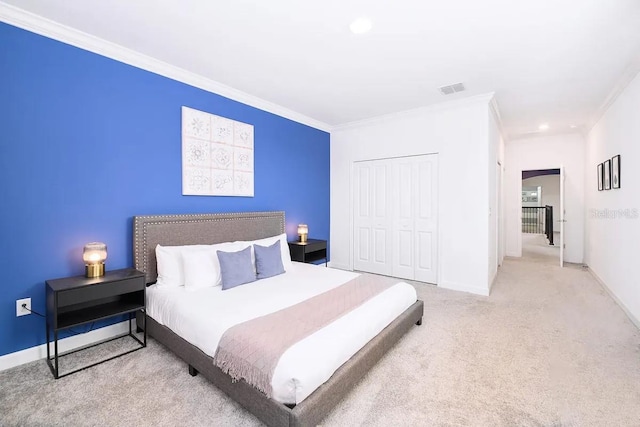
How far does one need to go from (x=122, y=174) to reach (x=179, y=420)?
2.27 meters

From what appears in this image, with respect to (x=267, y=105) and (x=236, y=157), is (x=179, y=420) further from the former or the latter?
(x=267, y=105)

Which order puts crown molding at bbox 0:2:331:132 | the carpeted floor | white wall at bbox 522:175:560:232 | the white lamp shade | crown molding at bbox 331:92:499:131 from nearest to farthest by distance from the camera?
the carpeted floor < crown molding at bbox 0:2:331:132 < the white lamp shade < crown molding at bbox 331:92:499:131 < white wall at bbox 522:175:560:232

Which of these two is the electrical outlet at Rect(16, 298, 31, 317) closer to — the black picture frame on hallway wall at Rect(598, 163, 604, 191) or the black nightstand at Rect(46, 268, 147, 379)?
the black nightstand at Rect(46, 268, 147, 379)

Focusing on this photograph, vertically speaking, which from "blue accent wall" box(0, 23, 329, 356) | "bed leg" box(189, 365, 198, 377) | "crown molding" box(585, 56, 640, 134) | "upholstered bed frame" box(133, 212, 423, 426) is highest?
"crown molding" box(585, 56, 640, 134)

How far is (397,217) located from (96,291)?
13.6ft

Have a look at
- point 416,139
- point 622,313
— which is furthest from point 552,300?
point 416,139

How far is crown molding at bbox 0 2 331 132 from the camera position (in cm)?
226

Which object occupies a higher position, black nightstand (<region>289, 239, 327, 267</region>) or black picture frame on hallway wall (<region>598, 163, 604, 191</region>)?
black picture frame on hallway wall (<region>598, 163, 604, 191</region>)

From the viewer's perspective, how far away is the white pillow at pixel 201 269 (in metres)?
2.75

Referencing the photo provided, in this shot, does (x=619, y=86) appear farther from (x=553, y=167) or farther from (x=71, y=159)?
Result: (x=71, y=159)

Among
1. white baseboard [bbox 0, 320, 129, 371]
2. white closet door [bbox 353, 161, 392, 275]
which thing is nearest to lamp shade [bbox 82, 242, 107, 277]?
white baseboard [bbox 0, 320, 129, 371]

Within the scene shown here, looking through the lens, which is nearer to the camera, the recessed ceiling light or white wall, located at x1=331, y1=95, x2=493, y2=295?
the recessed ceiling light

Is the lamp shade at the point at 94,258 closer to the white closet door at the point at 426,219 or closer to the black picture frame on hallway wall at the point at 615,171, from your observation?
the white closet door at the point at 426,219

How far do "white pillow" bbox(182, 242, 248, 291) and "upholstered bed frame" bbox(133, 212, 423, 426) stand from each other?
0.40 meters
